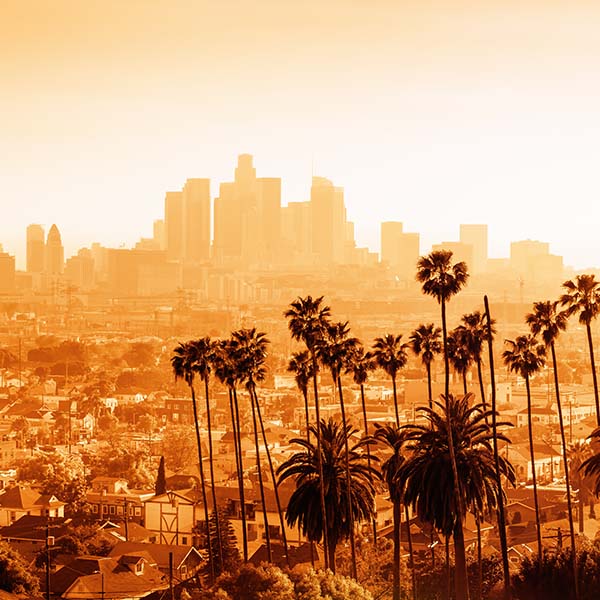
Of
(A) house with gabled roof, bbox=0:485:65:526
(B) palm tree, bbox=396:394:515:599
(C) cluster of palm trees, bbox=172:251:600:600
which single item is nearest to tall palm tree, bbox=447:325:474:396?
(C) cluster of palm trees, bbox=172:251:600:600

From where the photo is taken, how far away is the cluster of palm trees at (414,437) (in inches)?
1217

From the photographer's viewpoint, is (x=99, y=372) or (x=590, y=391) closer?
(x=590, y=391)

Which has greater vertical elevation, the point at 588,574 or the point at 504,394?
the point at 504,394

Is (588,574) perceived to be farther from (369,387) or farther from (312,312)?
(369,387)

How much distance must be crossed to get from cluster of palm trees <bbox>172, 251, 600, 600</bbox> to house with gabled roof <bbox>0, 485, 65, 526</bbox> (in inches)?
829

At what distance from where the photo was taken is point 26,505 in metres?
Answer: 66.6

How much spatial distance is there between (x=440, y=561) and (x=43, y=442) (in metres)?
75.7

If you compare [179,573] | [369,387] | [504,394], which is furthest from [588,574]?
[369,387]

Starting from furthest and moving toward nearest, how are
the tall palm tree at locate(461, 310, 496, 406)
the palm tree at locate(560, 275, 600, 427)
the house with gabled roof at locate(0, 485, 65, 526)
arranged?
the house with gabled roof at locate(0, 485, 65, 526), the tall palm tree at locate(461, 310, 496, 406), the palm tree at locate(560, 275, 600, 427)

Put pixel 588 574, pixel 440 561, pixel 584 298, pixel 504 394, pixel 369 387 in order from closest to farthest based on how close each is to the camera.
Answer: pixel 588 574, pixel 584 298, pixel 440 561, pixel 504 394, pixel 369 387

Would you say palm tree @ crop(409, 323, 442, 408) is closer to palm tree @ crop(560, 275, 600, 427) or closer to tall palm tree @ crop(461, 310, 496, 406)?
tall palm tree @ crop(461, 310, 496, 406)

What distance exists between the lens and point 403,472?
31312 millimetres

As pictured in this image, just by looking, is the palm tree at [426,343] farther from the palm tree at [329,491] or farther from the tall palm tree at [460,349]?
the palm tree at [329,491]

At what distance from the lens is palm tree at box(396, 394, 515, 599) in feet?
101
